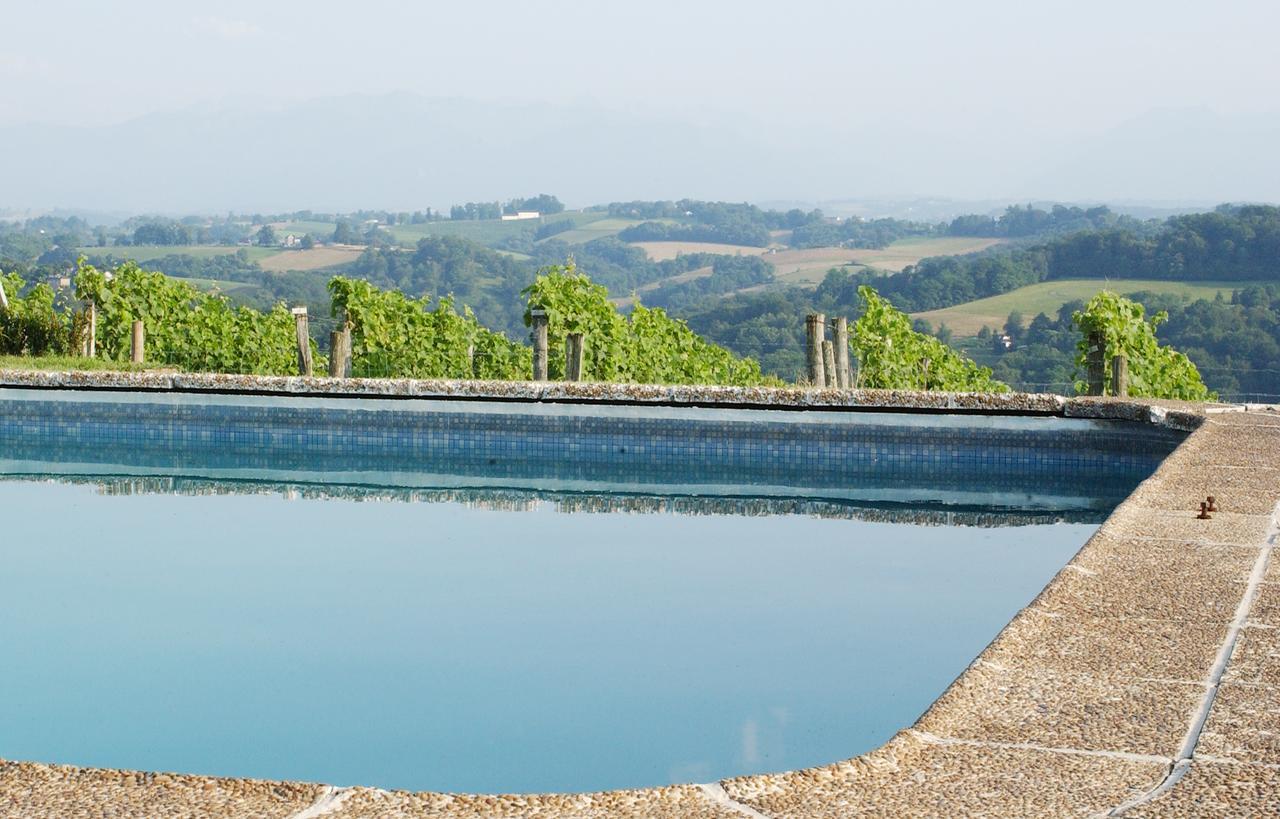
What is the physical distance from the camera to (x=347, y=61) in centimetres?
4672

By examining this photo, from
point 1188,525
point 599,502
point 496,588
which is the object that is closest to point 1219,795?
point 1188,525

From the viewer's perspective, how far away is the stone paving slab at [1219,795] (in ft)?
6.38

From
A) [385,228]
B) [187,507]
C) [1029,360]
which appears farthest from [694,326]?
[385,228]

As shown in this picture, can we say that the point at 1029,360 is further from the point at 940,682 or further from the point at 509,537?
the point at 940,682

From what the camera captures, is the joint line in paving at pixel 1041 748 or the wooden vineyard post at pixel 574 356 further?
the wooden vineyard post at pixel 574 356

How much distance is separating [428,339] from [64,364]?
112 inches

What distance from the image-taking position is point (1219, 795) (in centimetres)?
202

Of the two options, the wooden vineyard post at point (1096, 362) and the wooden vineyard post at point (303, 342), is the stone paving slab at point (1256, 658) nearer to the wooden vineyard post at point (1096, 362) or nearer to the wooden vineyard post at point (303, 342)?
the wooden vineyard post at point (1096, 362)

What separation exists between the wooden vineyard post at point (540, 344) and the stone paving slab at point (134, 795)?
7.62 m

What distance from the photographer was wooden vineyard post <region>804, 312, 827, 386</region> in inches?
380

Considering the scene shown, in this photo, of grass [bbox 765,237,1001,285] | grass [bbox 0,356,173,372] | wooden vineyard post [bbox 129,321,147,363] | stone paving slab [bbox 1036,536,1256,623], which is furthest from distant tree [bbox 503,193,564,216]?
stone paving slab [bbox 1036,536,1256,623]

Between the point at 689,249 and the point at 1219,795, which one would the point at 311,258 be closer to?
the point at 689,249

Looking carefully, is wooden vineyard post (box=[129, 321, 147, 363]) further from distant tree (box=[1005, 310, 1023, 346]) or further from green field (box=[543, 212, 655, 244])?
green field (box=[543, 212, 655, 244])

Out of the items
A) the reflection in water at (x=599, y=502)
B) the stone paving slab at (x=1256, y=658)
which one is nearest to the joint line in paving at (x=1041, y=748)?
the stone paving slab at (x=1256, y=658)
